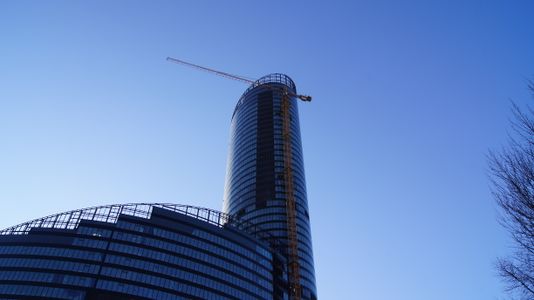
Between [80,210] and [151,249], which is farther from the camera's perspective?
[80,210]

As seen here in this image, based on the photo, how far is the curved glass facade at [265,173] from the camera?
138125 mm

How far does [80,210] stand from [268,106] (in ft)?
345

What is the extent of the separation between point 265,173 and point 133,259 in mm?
74304

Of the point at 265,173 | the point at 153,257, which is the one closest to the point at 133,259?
the point at 153,257

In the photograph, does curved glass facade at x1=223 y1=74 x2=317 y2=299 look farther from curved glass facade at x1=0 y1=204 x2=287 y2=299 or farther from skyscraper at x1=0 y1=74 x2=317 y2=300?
curved glass facade at x1=0 y1=204 x2=287 y2=299

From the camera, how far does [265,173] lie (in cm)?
15412

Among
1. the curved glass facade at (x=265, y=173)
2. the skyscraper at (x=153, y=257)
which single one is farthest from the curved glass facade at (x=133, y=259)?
the curved glass facade at (x=265, y=173)

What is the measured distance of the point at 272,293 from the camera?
11012 cm

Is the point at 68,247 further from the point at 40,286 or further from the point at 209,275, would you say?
the point at 209,275

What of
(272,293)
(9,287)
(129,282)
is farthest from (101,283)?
(272,293)

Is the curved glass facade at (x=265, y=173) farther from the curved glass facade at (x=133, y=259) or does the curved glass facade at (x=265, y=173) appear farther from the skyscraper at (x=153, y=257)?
the curved glass facade at (x=133, y=259)

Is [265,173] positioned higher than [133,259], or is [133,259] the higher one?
[265,173]

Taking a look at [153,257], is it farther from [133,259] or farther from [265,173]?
[265,173]

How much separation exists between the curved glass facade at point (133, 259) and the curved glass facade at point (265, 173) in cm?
2502
